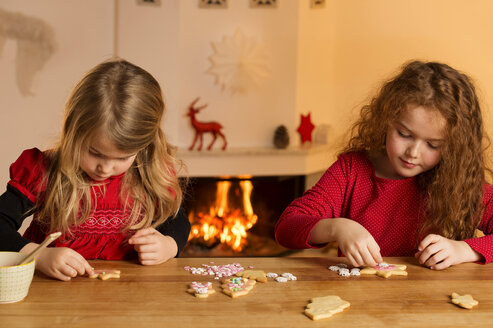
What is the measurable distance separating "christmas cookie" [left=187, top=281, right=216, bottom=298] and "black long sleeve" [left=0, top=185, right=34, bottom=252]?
0.43 meters

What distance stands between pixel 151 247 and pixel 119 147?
0.23 m

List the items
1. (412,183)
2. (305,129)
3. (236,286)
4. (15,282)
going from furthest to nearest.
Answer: (305,129)
(412,183)
(236,286)
(15,282)

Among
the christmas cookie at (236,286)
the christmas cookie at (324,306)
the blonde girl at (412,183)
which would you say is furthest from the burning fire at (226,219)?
the christmas cookie at (324,306)

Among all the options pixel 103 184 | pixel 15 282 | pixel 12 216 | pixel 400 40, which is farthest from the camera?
pixel 400 40

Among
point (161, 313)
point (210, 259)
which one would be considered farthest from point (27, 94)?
point (161, 313)

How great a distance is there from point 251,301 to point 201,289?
94 mm

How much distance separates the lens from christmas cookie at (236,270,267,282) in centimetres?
110

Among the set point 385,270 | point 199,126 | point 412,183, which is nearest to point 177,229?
point 385,270

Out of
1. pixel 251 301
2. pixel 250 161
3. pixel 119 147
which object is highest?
pixel 119 147

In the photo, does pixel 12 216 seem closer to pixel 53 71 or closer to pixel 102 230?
pixel 102 230

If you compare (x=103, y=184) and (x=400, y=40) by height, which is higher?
(x=400, y=40)

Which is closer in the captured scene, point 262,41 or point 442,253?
point 442,253

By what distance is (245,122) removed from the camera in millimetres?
3564

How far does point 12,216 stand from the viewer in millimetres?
1308
